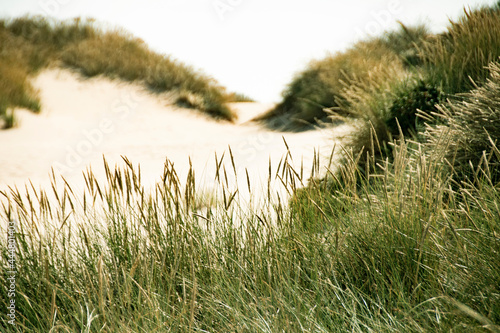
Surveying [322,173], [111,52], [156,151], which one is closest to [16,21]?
[111,52]

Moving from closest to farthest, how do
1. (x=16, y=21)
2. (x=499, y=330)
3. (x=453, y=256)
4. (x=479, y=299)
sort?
(x=499, y=330) < (x=479, y=299) < (x=453, y=256) < (x=16, y=21)

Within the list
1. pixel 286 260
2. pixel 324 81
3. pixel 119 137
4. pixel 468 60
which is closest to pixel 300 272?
pixel 286 260

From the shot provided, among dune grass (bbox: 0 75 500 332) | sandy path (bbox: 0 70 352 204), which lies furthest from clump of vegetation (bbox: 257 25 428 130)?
dune grass (bbox: 0 75 500 332)

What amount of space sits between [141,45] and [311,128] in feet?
24.2

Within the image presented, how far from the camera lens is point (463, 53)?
4.17 metres

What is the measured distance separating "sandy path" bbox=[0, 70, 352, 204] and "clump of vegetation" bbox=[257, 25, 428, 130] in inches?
32.2

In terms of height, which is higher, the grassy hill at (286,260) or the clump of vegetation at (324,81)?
the clump of vegetation at (324,81)

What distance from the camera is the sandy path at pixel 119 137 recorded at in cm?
516

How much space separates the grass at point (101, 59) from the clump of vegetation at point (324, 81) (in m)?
1.74

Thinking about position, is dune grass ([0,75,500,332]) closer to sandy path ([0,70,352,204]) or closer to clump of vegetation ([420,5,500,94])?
sandy path ([0,70,352,204])

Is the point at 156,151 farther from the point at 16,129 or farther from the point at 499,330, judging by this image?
the point at 499,330

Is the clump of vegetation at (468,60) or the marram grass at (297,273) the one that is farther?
the clump of vegetation at (468,60)

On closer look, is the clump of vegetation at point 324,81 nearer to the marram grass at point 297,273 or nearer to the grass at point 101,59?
the grass at point 101,59

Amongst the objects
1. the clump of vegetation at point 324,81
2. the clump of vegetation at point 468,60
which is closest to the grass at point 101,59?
the clump of vegetation at point 324,81
